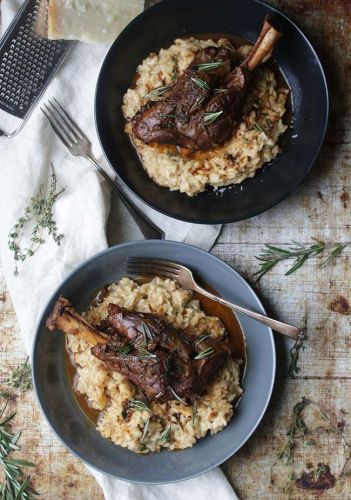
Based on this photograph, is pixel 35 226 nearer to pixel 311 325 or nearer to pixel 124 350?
pixel 124 350

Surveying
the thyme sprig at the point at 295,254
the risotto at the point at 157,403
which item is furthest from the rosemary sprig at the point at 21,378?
the thyme sprig at the point at 295,254

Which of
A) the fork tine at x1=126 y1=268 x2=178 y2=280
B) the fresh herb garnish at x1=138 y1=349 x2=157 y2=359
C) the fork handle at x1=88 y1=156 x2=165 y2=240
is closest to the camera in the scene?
the fresh herb garnish at x1=138 y1=349 x2=157 y2=359

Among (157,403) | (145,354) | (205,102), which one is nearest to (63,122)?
(205,102)

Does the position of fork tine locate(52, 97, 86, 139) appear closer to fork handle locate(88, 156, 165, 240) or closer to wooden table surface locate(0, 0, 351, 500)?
fork handle locate(88, 156, 165, 240)

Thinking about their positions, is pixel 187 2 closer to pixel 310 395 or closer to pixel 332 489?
pixel 310 395

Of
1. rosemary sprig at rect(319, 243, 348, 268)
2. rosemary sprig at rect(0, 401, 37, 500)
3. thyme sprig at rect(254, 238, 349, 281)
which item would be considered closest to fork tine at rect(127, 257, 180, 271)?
thyme sprig at rect(254, 238, 349, 281)

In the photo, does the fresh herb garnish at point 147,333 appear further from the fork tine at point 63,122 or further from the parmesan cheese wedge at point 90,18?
the parmesan cheese wedge at point 90,18
